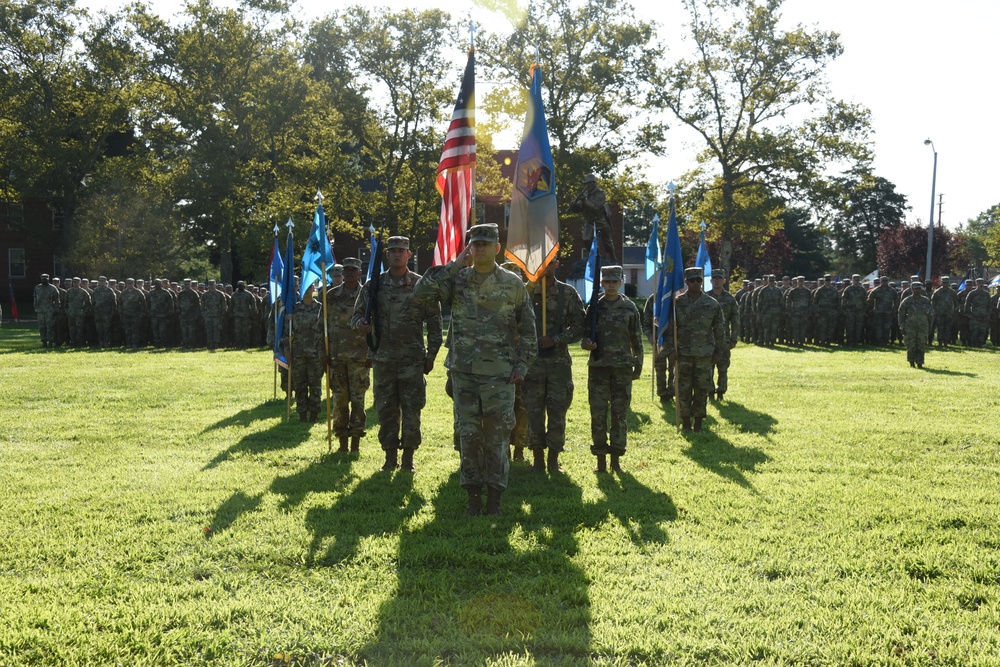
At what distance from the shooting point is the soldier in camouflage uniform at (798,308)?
86.4ft

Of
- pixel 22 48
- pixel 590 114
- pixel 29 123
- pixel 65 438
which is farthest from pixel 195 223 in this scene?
pixel 65 438

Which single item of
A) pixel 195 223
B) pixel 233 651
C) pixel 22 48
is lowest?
pixel 233 651

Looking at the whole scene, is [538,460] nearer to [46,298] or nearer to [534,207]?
[534,207]

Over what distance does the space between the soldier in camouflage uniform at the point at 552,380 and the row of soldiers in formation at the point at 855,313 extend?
20.0m

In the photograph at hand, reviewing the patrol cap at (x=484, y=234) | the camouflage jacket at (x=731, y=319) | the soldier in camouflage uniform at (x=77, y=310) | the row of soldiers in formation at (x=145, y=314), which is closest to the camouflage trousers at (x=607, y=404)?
the patrol cap at (x=484, y=234)

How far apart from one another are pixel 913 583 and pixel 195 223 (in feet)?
148

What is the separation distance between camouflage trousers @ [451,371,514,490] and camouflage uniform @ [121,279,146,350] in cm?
2170

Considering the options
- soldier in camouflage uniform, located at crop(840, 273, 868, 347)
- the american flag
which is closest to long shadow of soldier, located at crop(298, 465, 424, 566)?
the american flag

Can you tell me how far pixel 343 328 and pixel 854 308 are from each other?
71.4 ft

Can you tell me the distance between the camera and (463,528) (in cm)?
632

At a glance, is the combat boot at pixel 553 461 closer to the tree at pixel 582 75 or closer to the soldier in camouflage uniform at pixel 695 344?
the soldier in camouflage uniform at pixel 695 344

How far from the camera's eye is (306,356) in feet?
37.9

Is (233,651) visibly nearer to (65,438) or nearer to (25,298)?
(65,438)

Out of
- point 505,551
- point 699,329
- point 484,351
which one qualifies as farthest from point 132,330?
point 505,551
